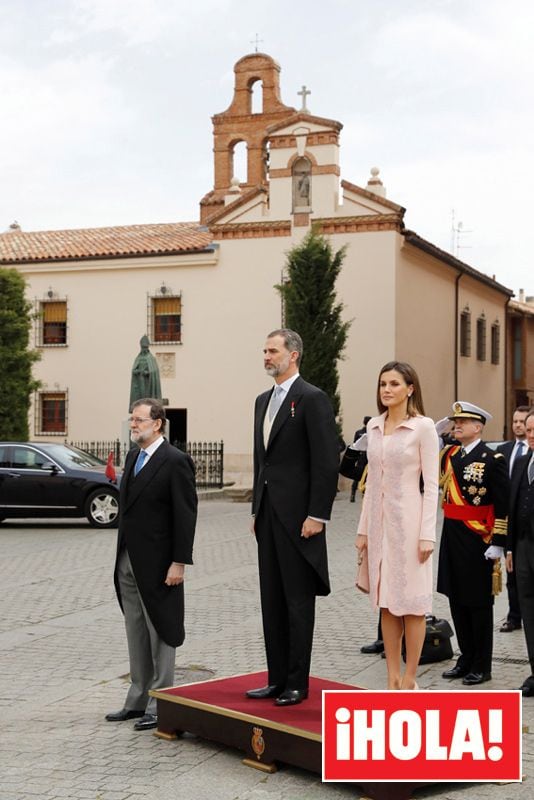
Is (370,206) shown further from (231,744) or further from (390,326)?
(231,744)

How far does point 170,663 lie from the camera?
6465 mm

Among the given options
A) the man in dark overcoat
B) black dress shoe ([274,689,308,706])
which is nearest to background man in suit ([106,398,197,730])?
black dress shoe ([274,689,308,706])

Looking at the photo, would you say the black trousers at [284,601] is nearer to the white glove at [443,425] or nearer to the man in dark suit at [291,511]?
the man in dark suit at [291,511]

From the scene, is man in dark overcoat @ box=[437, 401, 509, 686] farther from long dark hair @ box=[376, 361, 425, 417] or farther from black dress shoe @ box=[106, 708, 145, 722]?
black dress shoe @ box=[106, 708, 145, 722]

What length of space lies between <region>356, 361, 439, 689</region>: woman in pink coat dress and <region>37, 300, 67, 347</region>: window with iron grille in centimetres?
2929

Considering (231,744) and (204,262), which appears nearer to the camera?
(231,744)

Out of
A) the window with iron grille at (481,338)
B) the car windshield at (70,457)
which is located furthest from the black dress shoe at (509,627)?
the window with iron grille at (481,338)

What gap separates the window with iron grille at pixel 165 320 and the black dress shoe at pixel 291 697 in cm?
2757

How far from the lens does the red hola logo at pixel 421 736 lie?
464 cm

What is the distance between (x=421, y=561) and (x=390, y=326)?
2553 cm

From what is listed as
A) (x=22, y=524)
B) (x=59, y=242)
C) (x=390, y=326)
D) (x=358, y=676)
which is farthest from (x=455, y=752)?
(x=59, y=242)

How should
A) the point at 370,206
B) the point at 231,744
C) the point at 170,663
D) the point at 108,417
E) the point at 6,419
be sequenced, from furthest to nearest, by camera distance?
the point at 108,417, the point at 370,206, the point at 6,419, the point at 170,663, the point at 231,744

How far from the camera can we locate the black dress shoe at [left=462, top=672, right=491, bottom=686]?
7289 mm

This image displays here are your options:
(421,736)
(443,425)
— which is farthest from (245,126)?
(421,736)
